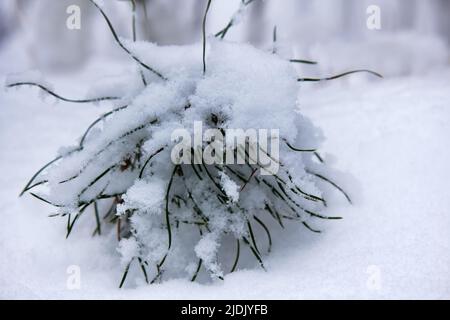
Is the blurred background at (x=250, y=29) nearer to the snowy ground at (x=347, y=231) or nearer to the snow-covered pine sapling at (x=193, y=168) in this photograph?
the snowy ground at (x=347, y=231)

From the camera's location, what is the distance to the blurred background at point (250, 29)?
1.57 metres

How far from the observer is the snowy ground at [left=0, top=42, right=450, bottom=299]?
2.18ft

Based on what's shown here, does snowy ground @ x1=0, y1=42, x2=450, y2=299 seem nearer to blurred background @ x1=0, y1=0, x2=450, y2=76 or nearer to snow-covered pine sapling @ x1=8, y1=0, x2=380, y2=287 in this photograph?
snow-covered pine sapling @ x1=8, y1=0, x2=380, y2=287


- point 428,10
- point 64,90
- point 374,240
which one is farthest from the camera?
point 428,10

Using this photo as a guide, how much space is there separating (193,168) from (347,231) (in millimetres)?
264

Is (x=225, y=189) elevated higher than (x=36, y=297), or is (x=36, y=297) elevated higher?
(x=225, y=189)

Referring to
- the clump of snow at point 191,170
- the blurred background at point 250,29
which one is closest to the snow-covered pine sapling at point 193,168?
the clump of snow at point 191,170

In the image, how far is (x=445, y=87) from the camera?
1.14 metres

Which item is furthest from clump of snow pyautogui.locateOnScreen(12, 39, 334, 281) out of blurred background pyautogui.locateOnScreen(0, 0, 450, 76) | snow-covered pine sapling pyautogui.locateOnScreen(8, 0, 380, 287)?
blurred background pyautogui.locateOnScreen(0, 0, 450, 76)

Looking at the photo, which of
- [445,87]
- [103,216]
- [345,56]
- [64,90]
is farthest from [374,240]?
[64,90]

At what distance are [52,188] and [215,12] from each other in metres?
1.04

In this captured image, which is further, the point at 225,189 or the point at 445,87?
the point at 445,87

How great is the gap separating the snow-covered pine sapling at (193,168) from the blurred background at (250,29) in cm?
85
